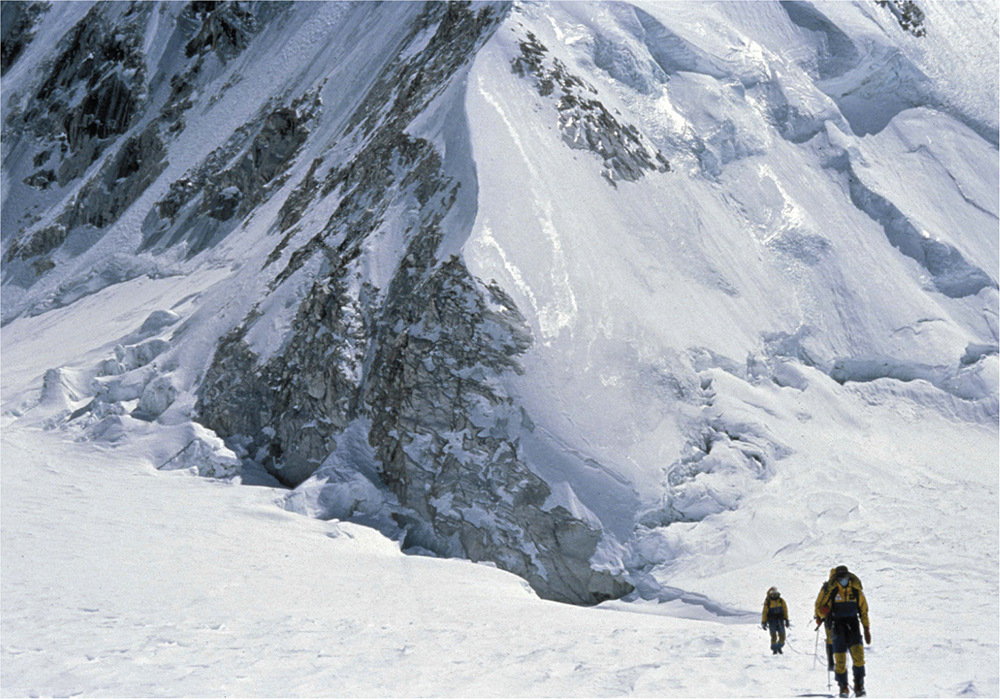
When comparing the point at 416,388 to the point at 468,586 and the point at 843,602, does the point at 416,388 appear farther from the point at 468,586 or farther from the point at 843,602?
the point at 843,602

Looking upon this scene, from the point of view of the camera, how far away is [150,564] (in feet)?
50.8

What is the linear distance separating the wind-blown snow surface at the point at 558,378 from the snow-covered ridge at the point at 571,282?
0.10 m

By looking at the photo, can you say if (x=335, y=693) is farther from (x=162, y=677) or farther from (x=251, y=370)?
(x=251, y=370)

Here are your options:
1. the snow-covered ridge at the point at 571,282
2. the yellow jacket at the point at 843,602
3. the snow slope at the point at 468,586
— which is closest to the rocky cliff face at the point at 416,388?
the snow-covered ridge at the point at 571,282

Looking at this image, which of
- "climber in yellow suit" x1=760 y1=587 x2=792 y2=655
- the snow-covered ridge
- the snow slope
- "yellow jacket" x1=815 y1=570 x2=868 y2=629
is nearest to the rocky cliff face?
the snow-covered ridge

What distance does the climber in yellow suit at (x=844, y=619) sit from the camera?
343 inches

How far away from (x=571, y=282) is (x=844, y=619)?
12594mm

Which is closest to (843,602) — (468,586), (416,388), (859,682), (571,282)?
(859,682)

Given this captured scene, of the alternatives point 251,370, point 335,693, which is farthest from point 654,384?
point 335,693

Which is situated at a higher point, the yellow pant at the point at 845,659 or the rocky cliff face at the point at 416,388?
the yellow pant at the point at 845,659

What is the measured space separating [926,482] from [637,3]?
64.5 feet

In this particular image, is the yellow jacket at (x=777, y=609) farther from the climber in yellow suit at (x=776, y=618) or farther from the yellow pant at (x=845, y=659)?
the yellow pant at (x=845, y=659)

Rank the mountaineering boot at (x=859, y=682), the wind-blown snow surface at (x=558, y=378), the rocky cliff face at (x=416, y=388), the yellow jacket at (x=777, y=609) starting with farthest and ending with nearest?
the rocky cliff face at (x=416, y=388)
the wind-blown snow surface at (x=558, y=378)
the yellow jacket at (x=777, y=609)
the mountaineering boot at (x=859, y=682)

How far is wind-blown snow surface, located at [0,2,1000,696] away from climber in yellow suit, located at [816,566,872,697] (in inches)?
30.2
